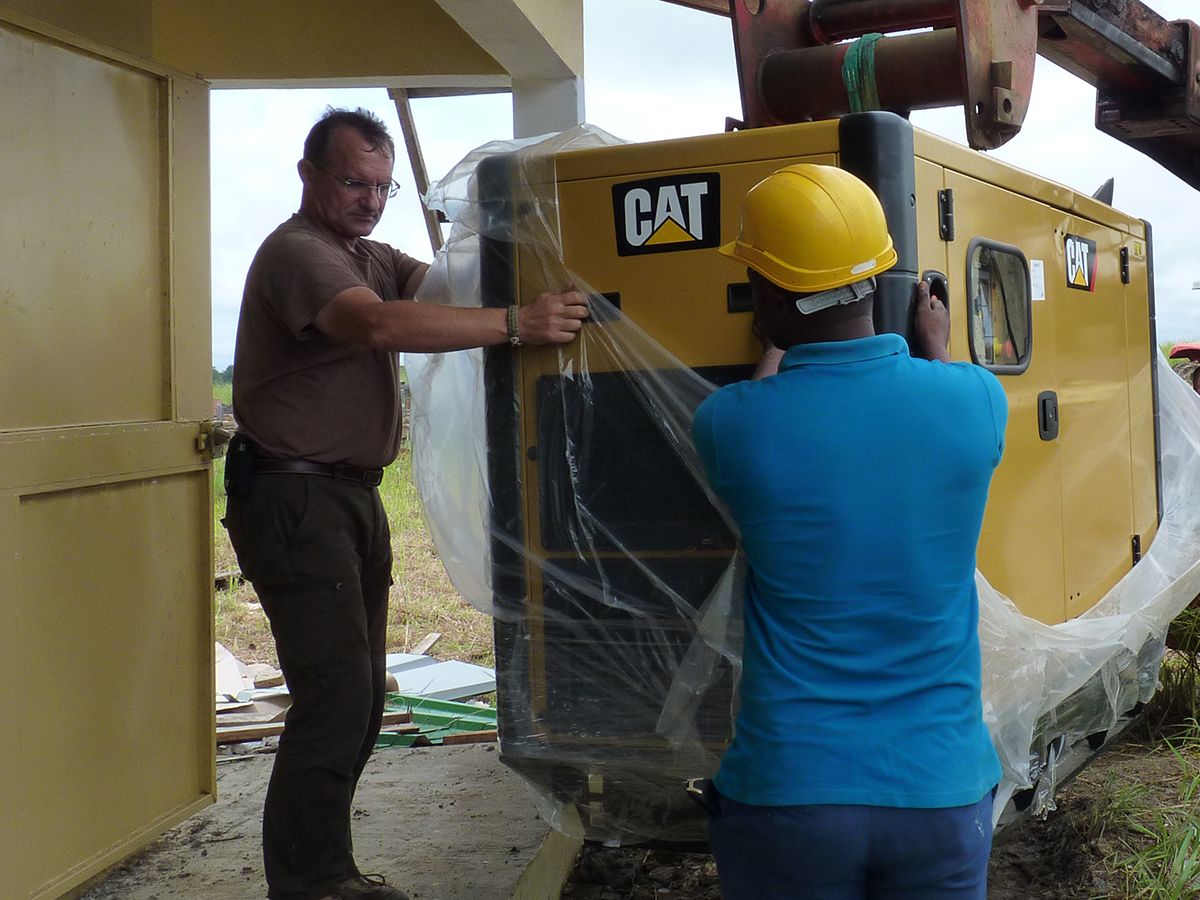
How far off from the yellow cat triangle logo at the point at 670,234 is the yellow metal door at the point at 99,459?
1.70 meters

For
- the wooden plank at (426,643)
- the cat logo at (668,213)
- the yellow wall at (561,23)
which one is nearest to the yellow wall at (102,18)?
the yellow wall at (561,23)

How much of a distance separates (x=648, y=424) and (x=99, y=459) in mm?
1666

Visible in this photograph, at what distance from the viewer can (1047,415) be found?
10.5ft

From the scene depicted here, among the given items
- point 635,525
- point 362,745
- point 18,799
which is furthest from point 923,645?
point 18,799

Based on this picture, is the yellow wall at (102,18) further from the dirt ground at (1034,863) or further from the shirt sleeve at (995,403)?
the dirt ground at (1034,863)

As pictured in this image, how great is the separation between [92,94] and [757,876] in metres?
2.85

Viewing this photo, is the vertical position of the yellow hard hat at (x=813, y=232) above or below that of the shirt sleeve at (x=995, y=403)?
above

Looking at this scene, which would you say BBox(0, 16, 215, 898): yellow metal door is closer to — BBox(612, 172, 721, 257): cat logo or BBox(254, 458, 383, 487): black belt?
BBox(254, 458, 383, 487): black belt

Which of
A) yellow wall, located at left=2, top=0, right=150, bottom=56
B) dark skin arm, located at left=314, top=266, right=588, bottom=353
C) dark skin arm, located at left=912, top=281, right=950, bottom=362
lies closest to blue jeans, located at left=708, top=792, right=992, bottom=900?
dark skin arm, located at left=912, top=281, right=950, bottom=362

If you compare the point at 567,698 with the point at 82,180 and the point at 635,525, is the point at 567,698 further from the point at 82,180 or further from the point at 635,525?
the point at 82,180

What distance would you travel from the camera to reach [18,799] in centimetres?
310

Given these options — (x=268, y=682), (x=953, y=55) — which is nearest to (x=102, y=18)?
(x=953, y=55)

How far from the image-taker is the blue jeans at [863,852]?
176 centimetres

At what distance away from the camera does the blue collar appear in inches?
72.1
